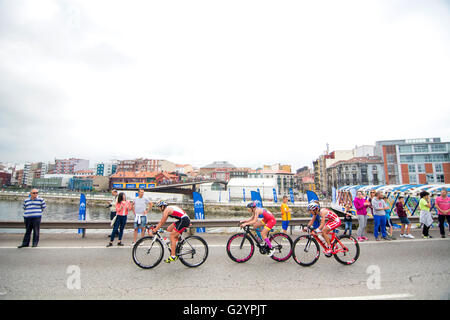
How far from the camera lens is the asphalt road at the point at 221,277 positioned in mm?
3805

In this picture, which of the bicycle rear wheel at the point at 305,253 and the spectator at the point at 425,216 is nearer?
the bicycle rear wheel at the point at 305,253

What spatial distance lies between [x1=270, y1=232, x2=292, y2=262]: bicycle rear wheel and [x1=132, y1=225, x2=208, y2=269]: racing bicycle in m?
1.85

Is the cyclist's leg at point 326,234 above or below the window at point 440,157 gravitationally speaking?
below

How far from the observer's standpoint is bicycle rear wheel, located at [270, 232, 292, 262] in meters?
5.59

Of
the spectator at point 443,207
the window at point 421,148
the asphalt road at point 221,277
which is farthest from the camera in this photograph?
the window at point 421,148

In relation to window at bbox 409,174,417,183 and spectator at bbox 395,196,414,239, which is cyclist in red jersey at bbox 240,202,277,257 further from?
window at bbox 409,174,417,183

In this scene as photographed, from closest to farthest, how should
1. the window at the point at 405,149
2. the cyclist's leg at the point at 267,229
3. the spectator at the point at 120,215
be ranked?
the cyclist's leg at the point at 267,229
the spectator at the point at 120,215
the window at the point at 405,149

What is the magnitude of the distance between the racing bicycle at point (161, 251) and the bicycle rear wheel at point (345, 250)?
334cm

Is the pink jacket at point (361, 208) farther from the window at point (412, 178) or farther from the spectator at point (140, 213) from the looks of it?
the window at point (412, 178)

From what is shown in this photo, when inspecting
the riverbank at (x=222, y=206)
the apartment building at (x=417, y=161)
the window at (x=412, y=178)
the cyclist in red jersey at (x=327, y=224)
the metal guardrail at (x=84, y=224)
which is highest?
the apartment building at (x=417, y=161)

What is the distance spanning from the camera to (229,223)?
8422 millimetres

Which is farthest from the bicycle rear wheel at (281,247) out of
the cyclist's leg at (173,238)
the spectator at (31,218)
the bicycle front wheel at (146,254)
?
the spectator at (31,218)
